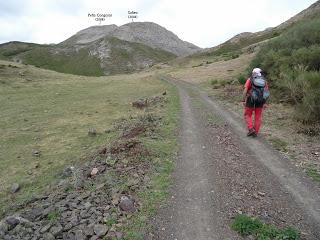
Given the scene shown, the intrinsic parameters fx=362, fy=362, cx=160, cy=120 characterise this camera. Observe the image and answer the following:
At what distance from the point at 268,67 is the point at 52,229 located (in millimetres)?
25009

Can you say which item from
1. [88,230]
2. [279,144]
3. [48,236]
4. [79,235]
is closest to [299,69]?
[279,144]

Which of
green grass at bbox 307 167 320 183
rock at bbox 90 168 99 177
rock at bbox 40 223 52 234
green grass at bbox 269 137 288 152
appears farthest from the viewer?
green grass at bbox 269 137 288 152

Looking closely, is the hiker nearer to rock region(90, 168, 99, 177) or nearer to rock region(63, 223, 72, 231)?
rock region(90, 168, 99, 177)

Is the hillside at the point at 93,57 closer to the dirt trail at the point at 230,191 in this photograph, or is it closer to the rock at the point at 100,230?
the dirt trail at the point at 230,191

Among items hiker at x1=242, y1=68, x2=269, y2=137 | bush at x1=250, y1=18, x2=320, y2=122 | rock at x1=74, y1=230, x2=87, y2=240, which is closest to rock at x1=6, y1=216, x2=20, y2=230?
rock at x1=74, y1=230, x2=87, y2=240

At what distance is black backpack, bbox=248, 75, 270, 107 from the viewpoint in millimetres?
14043

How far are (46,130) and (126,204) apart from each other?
15049 mm

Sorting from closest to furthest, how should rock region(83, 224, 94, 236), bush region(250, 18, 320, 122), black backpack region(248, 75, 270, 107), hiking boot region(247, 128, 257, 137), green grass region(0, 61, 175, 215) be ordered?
rock region(83, 224, 94, 236), black backpack region(248, 75, 270, 107), green grass region(0, 61, 175, 215), hiking boot region(247, 128, 257, 137), bush region(250, 18, 320, 122)

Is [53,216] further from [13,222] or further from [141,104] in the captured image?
[141,104]

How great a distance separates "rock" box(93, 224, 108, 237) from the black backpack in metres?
8.56

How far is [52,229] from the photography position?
8.16 m

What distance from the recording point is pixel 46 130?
2256 centimetres

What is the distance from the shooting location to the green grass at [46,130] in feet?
48.2

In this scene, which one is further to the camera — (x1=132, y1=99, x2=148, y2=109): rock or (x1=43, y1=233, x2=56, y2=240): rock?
(x1=132, y1=99, x2=148, y2=109): rock
